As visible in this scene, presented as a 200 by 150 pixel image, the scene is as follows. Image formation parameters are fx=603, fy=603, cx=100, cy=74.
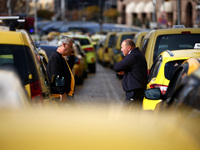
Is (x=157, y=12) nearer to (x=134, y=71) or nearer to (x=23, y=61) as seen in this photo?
(x=134, y=71)

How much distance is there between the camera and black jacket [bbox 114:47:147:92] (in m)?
8.74

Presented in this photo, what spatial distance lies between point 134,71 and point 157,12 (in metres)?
76.0

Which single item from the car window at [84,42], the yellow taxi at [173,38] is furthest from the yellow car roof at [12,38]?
the car window at [84,42]

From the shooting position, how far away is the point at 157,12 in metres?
83.9

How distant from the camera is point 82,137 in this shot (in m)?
3.43

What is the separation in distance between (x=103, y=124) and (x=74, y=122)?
20cm

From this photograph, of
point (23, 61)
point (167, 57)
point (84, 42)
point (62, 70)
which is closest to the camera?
point (23, 61)

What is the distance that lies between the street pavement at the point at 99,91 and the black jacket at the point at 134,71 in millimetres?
5744

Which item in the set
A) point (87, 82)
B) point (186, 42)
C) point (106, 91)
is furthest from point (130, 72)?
point (87, 82)

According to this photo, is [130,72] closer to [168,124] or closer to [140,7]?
[168,124]

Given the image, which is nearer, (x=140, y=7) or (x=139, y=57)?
(x=139, y=57)

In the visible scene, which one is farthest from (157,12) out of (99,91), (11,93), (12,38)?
(11,93)

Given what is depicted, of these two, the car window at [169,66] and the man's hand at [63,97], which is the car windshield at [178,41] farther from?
the car window at [169,66]

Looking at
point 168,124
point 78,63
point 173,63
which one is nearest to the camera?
point 168,124
